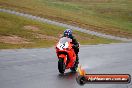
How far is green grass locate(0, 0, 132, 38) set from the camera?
5346 cm

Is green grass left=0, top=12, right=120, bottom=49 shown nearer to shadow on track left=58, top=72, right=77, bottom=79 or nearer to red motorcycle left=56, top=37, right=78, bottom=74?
shadow on track left=58, top=72, right=77, bottom=79

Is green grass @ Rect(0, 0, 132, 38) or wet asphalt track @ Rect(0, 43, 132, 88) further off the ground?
wet asphalt track @ Rect(0, 43, 132, 88)

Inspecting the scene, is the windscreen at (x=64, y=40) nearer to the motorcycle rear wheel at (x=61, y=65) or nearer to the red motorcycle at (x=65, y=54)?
the red motorcycle at (x=65, y=54)

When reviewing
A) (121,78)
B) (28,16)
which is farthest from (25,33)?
(121,78)

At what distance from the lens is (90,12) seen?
69062 mm

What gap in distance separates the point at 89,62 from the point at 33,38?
50.5 feet

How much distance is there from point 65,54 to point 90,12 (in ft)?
173

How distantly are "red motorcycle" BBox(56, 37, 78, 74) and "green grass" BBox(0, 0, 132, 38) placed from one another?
34087 mm

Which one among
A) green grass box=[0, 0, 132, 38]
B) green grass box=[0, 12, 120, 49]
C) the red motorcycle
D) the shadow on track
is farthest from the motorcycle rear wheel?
green grass box=[0, 0, 132, 38]

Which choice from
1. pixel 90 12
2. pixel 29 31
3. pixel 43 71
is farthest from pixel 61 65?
pixel 90 12

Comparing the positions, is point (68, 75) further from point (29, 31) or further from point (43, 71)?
point (29, 31)

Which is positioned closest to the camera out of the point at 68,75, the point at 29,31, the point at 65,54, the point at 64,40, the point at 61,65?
the point at 61,65

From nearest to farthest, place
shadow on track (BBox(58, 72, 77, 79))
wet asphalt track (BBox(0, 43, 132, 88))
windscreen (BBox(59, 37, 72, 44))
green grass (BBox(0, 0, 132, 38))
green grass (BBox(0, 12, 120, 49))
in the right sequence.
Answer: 1. wet asphalt track (BBox(0, 43, 132, 88))
2. shadow on track (BBox(58, 72, 77, 79))
3. windscreen (BBox(59, 37, 72, 44))
4. green grass (BBox(0, 12, 120, 49))
5. green grass (BBox(0, 0, 132, 38))

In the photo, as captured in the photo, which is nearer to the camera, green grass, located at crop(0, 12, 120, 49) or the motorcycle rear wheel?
the motorcycle rear wheel
